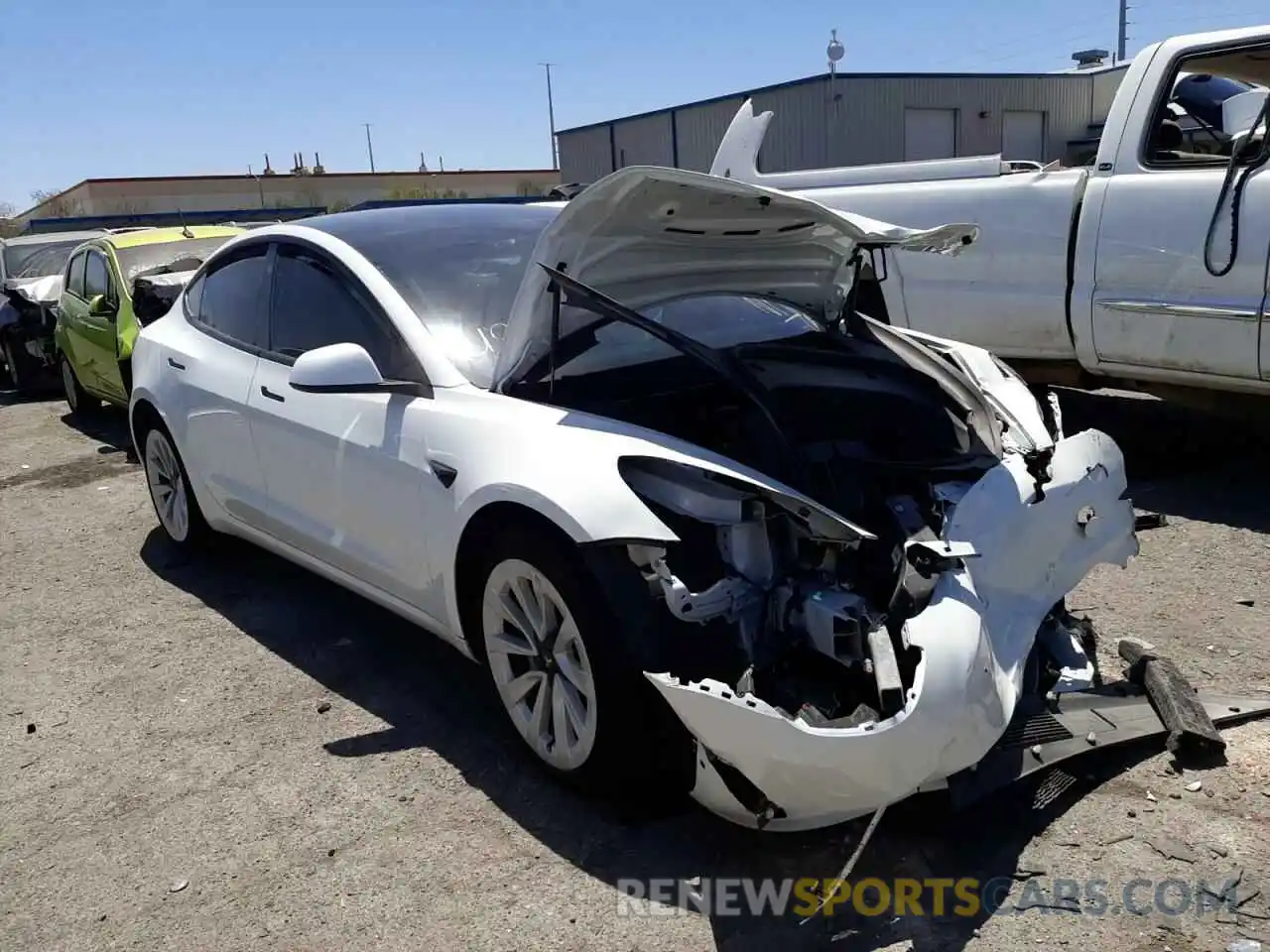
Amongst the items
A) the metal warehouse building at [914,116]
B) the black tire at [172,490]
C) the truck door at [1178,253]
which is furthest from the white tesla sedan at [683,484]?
the metal warehouse building at [914,116]

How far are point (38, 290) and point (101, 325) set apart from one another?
3.72 m

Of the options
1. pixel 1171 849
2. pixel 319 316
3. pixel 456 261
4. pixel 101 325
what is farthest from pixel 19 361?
pixel 1171 849

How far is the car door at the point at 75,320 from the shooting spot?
355 inches

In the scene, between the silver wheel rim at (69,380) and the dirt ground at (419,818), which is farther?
the silver wheel rim at (69,380)

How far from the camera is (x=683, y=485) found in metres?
2.79

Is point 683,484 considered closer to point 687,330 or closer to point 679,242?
point 679,242

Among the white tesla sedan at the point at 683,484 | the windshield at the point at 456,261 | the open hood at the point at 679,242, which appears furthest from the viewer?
the windshield at the point at 456,261

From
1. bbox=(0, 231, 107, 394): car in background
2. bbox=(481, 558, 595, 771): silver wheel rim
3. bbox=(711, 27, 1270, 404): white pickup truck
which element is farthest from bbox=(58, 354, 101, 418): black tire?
bbox=(481, 558, 595, 771): silver wheel rim

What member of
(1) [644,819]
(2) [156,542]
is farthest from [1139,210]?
(2) [156,542]

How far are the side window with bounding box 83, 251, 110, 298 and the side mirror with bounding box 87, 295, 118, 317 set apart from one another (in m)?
0.26

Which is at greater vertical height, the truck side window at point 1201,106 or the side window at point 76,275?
the truck side window at point 1201,106

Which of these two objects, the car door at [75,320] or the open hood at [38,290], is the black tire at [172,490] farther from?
the open hood at [38,290]

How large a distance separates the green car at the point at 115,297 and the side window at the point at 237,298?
2.84 metres

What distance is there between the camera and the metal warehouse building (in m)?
26.9
